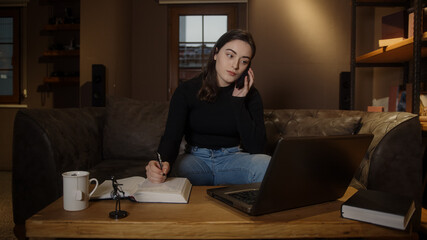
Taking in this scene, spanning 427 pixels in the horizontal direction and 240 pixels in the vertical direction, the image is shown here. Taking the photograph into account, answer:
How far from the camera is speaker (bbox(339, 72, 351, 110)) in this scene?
2748mm

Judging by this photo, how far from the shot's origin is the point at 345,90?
2.75 m

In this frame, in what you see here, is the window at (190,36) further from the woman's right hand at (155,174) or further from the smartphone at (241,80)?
the woman's right hand at (155,174)

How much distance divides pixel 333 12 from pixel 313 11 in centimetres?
19

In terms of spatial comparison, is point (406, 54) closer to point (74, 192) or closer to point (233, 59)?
point (233, 59)

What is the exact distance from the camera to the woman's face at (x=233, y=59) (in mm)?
1438

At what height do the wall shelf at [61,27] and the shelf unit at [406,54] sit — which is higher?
the wall shelf at [61,27]

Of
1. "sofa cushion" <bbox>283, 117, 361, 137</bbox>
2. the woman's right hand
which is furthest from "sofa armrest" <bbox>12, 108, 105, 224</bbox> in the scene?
"sofa cushion" <bbox>283, 117, 361, 137</bbox>

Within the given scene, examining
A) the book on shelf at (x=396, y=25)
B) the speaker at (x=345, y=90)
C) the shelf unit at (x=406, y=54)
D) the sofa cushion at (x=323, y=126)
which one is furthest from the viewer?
the speaker at (x=345, y=90)

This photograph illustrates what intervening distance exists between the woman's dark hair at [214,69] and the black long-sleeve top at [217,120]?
0.04 metres

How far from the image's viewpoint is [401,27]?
6.59ft

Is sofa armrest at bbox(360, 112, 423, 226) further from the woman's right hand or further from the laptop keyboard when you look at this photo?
the woman's right hand

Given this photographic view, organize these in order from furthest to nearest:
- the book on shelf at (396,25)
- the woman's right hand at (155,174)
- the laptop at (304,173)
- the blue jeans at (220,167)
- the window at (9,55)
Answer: the window at (9,55)
the book on shelf at (396,25)
the blue jeans at (220,167)
the woman's right hand at (155,174)
the laptop at (304,173)

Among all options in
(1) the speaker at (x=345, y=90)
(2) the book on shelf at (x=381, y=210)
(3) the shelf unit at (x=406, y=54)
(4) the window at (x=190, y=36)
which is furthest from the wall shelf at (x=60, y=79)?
(2) the book on shelf at (x=381, y=210)

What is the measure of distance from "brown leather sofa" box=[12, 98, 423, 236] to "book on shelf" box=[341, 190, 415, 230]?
736 mm
